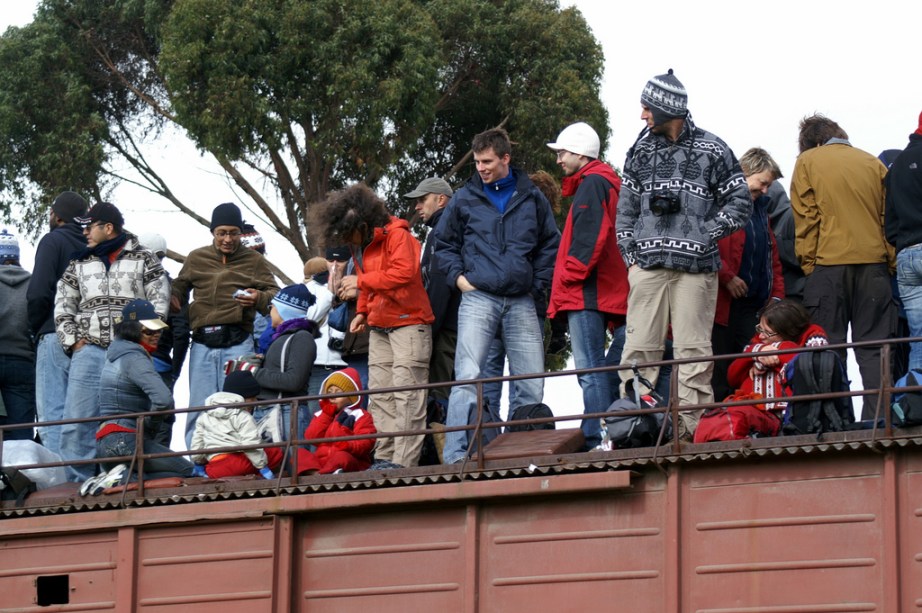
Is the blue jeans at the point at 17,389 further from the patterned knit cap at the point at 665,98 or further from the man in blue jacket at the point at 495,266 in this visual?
the patterned knit cap at the point at 665,98

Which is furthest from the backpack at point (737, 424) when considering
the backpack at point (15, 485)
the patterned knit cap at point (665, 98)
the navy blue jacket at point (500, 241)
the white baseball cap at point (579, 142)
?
the backpack at point (15, 485)

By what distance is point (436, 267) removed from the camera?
1244cm

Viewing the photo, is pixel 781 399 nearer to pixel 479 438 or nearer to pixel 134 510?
pixel 479 438

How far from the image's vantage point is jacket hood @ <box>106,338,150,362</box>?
1266cm

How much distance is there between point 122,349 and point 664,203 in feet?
14.2

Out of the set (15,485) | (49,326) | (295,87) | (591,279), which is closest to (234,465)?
(15,485)

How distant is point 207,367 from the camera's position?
13.6 metres

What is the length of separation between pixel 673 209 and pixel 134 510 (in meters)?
4.51

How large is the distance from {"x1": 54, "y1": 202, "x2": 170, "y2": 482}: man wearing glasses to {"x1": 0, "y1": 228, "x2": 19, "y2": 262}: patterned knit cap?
1.24m

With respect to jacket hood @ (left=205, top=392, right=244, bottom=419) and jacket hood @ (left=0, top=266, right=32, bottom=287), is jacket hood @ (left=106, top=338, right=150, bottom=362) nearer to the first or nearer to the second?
jacket hood @ (left=205, top=392, right=244, bottom=419)

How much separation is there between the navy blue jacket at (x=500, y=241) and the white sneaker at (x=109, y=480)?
2890 millimetres

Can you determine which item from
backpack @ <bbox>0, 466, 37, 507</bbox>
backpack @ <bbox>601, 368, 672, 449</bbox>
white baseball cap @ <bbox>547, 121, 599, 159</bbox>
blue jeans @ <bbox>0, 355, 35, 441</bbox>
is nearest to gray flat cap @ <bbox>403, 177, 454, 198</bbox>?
white baseball cap @ <bbox>547, 121, 599, 159</bbox>

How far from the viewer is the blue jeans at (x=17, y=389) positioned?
1438 cm

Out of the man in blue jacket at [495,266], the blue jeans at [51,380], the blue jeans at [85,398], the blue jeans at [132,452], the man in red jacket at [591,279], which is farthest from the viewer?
the blue jeans at [51,380]
